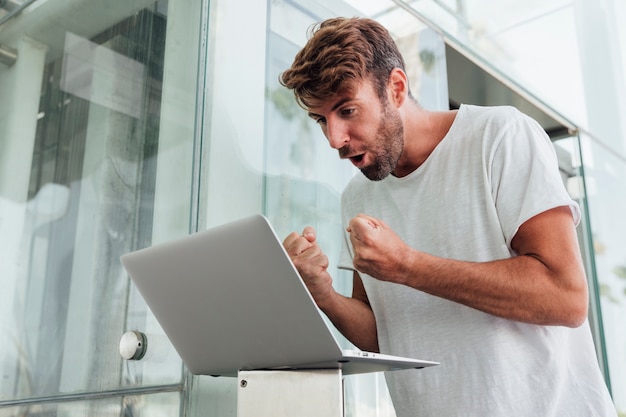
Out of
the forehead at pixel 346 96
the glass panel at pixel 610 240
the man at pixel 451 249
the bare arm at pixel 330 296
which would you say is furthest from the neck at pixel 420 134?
the glass panel at pixel 610 240

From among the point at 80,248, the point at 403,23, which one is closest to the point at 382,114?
the point at 80,248

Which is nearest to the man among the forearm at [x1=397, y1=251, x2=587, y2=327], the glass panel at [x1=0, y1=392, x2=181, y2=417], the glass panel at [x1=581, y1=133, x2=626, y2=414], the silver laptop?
the forearm at [x1=397, y1=251, x2=587, y2=327]

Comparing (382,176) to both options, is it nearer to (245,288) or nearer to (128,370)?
(245,288)

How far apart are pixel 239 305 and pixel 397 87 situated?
63 cm

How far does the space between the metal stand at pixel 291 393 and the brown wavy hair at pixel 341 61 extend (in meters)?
0.56

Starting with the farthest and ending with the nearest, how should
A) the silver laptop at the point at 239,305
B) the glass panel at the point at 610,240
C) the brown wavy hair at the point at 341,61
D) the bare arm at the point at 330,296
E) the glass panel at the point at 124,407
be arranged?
the glass panel at the point at 610,240 → the glass panel at the point at 124,407 → the brown wavy hair at the point at 341,61 → the bare arm at the point at 330,296 → the silver laptop at the point at 239,305

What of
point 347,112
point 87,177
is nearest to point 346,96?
point 347,112

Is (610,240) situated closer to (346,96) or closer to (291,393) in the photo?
→ (346,96)

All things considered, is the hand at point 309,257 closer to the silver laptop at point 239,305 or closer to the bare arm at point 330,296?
the bare arm at point 330,296

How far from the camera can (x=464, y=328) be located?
3.80 ft

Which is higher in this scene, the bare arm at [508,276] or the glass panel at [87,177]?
the glass panel at [87,177]

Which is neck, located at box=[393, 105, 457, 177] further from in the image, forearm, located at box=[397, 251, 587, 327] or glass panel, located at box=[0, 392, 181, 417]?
glass panel, located at box=[0, 392, 181, 417]

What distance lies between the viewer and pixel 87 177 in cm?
155

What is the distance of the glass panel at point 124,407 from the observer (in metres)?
1.37
